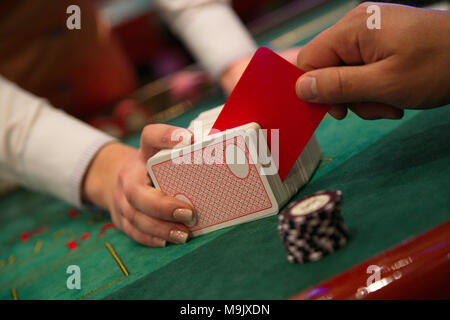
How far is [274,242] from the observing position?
31.8 inches

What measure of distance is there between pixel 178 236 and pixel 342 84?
50 cm

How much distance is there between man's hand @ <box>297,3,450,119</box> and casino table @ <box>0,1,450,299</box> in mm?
138

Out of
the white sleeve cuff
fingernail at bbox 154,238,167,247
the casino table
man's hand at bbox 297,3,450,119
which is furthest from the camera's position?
the white sleeve cuff

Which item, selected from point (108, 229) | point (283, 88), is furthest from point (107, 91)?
point (283, 88)

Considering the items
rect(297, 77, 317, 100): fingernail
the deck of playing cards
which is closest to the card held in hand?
the deck of playing cards

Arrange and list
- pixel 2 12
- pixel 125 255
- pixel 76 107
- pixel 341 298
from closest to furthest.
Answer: pixel 341 298 < pixel 125 255 < pixel 2 12 < pixel 76 107

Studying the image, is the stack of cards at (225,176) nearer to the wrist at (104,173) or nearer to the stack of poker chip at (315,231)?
the stack of poker chip at (315,231)

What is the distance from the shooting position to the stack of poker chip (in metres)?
0.69

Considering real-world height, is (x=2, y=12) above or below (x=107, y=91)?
above

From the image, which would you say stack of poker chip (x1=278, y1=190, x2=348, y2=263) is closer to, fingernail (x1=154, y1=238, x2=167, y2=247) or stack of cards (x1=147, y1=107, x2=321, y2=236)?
stack of cards (x1=147, y1=107, x2=321, y2=236)

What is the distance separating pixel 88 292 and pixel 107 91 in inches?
72.1

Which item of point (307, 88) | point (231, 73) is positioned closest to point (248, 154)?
point (307, 88)

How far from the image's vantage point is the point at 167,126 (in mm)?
974
